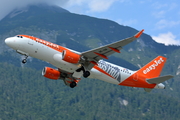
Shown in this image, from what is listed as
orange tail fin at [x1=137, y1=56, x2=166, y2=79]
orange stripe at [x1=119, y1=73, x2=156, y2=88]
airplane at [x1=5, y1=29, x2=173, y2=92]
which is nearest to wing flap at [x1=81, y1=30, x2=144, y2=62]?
airplane at [x1=5, y1=29, x2=173, y2=92]

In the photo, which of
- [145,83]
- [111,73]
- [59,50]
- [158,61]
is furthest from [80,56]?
[158,61]

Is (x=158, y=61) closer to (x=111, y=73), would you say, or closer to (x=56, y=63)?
(x=111, y=73)

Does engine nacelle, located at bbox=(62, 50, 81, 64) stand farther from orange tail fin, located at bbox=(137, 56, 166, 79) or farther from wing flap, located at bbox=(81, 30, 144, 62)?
orange tail fin, located at bbox=(137, 56, 166, 79)

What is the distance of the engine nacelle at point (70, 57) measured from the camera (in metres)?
46.8

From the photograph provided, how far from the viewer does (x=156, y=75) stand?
57281 mm

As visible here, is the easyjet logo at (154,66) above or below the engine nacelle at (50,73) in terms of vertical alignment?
above

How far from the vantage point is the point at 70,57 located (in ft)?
154

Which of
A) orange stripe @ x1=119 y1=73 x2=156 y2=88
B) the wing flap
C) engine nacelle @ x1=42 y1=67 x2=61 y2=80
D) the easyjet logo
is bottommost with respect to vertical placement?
orange stripe @ x1=119 y1=73 x2=156 y2=88

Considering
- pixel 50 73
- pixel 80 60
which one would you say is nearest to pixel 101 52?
pixel 80 60

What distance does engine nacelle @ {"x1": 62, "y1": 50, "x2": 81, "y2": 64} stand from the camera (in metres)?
46.8

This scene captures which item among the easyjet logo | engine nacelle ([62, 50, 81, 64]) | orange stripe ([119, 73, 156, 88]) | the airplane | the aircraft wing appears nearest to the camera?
the aircraft wing

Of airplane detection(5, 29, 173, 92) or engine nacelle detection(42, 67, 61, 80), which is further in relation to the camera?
engine nacelle detection(42, 67, 61, 80)

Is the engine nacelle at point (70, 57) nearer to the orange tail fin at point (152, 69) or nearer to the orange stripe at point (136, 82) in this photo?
the orange stripe at point (136, 82)

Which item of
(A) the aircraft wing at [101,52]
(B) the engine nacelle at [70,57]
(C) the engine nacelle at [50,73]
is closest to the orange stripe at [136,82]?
(A) the aircraft wing at [101,52]
